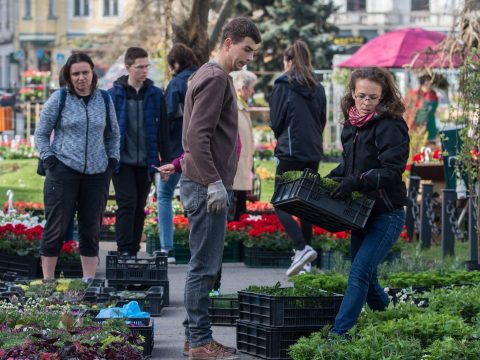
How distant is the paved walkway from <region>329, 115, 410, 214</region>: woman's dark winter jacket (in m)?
1.31

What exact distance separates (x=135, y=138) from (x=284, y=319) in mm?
4133

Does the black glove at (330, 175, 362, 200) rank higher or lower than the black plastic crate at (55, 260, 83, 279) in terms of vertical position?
higher

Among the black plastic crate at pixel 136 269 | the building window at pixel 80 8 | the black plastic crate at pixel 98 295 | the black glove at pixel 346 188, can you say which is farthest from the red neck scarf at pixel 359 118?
the building window at pixel 80 8

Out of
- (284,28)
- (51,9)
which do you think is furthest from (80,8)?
(284,28)

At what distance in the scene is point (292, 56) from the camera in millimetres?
11930

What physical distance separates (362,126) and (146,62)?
4.34 m

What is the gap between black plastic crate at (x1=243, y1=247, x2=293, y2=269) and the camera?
13.4 metres

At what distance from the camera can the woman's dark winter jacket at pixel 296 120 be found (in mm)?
11836

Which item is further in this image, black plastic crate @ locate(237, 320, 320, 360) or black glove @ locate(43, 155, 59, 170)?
black glove @ locate(43, 155, 59, 170)

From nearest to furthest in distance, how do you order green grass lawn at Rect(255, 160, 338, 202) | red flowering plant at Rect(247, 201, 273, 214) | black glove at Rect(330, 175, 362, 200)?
black glove at Rect(330, 175, 362, 200) < red flowering plant at Rect(247, 201, 273, 214) < green grass lawn at Rect(255, 160, 338, 202)

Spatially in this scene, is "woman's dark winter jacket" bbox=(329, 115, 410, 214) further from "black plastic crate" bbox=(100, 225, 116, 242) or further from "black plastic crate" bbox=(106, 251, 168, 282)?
"black plastic crate" bbox=(100, 225, 116, 242)

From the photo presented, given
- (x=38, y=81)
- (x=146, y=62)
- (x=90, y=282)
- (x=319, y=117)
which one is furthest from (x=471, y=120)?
(x=38, y=81)

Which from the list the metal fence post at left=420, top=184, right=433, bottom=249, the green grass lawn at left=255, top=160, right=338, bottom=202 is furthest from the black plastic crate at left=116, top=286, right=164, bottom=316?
the green grass lawn at left=255, top=160, right=338, bottom=202

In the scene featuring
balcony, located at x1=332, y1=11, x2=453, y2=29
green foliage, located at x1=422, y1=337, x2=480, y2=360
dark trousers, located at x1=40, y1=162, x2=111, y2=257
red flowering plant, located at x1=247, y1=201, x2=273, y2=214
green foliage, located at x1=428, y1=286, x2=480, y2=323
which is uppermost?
balcony, located at x1=332, y1=11, x2=453, y2=29
